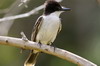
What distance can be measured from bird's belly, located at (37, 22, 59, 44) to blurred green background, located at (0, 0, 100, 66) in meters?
5.93

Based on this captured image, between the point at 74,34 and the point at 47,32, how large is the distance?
6.88 m

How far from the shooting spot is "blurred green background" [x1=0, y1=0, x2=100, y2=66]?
551 inches

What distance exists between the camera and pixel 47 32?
25.7ft

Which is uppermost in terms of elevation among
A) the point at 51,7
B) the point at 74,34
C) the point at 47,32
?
the point at 51,7

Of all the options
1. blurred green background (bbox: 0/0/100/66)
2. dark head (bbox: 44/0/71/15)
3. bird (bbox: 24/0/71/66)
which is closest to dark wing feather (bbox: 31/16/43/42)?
bird (bbox: 24/0/71/66)

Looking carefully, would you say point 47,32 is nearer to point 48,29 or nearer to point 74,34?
point 48,29

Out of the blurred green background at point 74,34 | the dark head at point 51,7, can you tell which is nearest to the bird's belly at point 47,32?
the dark head at point 51,7

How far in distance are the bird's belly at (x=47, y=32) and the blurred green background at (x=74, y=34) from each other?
19.5 feet

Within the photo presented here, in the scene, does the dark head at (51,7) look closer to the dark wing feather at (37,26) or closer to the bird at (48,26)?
the bird at (48,26)

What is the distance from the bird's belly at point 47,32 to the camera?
7.83 metres

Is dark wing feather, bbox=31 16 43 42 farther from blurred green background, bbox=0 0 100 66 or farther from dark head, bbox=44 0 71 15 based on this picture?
blurred green background, bbox=0 0 100 66

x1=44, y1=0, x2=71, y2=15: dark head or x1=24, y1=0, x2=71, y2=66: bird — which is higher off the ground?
x1=44, y1=0, x2=71, y2=15: dark head

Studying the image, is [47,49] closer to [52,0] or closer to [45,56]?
[52,0]

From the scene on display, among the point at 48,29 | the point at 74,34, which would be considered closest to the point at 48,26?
the point at 48,29
